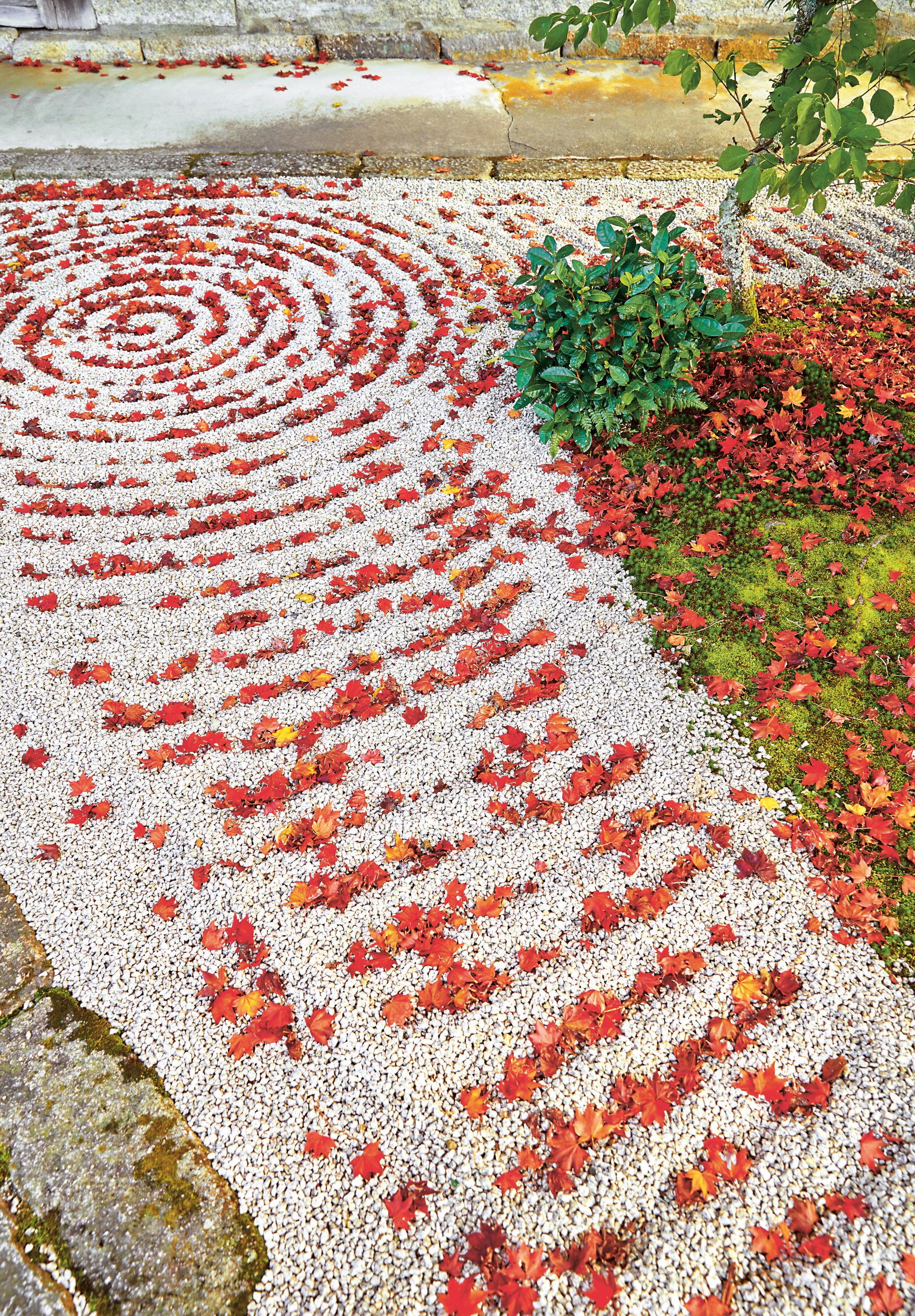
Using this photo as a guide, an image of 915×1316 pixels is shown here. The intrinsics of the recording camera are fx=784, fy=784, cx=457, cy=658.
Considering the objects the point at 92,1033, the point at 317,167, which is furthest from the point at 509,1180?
the point at 317,167

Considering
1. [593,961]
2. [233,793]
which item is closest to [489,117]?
[233,793]

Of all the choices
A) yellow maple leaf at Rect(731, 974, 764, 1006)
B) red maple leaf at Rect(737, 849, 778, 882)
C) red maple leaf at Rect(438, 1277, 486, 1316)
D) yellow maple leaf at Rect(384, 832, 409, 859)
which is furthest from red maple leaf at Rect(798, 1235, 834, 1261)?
yellow maple leaf at Rect(384, 832, 409, 859)

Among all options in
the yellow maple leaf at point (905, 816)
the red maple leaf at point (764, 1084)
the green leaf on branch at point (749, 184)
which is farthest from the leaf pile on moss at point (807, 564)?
the green leaf on branch at point (749, 184)

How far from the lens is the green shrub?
14.3ft

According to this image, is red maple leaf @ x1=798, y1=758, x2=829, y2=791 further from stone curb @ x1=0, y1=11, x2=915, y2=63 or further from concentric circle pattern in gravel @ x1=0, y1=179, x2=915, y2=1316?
stone curb @ x1=0, y1=11, x2=915, y2=63

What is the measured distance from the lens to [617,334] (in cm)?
446

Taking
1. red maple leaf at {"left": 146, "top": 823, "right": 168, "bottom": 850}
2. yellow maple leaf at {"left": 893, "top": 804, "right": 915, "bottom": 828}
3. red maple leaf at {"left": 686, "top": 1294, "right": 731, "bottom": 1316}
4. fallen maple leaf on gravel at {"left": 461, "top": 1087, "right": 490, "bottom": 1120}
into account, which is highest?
yellow maple leaf at {"left": 893, "top": 804, "right": 915, "bottom": 828}

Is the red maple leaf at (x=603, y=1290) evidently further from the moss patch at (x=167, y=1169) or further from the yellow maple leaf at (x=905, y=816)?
the yellow maple leaf at (x=905, y=816)

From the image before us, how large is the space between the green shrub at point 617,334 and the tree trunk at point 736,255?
16.5 inches

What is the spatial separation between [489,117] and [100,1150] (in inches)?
391

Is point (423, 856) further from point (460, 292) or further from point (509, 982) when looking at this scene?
point (460, 292)

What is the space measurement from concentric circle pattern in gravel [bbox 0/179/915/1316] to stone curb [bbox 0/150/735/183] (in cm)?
327

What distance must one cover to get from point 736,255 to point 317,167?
16.6 feet

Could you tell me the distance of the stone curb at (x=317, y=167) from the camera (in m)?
7.77
